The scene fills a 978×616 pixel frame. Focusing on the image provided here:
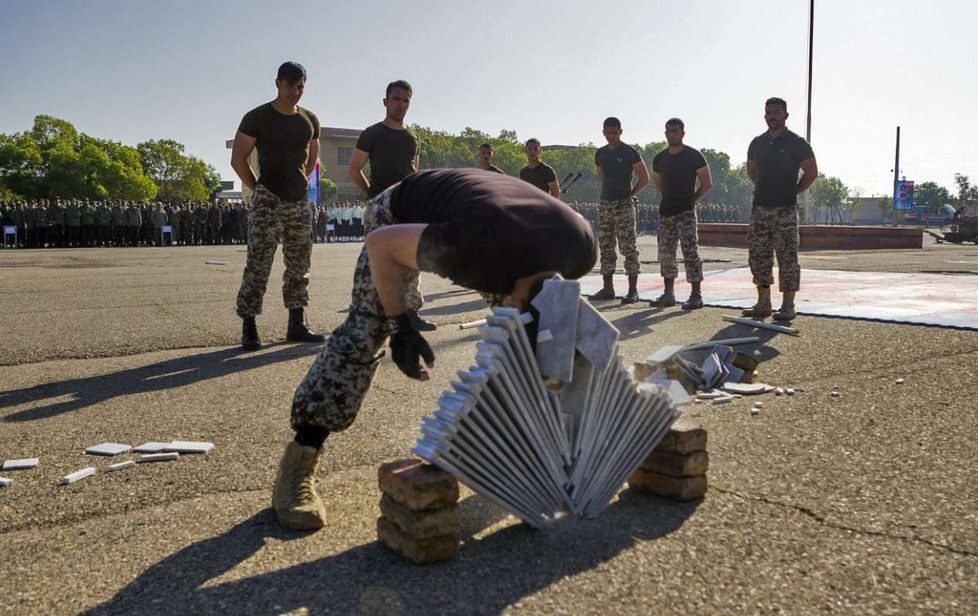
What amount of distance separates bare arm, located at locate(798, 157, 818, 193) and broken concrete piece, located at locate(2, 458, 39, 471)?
7089 mm

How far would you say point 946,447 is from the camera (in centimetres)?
361

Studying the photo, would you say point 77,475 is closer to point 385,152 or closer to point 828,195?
point 385,152

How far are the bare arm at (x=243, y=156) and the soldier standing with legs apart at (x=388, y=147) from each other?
106 cm

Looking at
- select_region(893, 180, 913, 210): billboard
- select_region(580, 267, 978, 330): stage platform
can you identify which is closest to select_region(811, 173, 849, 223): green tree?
select_region(893, 180, 913, 210): billboard

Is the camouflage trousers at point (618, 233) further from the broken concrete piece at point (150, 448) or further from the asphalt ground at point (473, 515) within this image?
the broken concrete piece at point (150, 448)

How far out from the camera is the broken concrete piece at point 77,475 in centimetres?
323

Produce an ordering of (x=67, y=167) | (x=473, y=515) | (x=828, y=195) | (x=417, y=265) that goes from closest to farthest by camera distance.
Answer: (x=417, y=265)
(x=473, y=515)
(x=67, y=167)
(x=828, y=195)

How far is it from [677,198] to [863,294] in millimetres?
2781

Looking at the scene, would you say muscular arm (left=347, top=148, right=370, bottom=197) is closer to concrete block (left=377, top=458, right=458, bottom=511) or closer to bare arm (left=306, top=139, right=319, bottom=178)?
bare arm (left=306, top=139, right=319, bottom=178)

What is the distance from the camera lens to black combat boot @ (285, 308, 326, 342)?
21.9ft

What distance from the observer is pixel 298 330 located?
6676 millimetres

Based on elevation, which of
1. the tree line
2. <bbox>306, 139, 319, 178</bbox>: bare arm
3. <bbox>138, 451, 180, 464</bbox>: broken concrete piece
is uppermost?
the tree line

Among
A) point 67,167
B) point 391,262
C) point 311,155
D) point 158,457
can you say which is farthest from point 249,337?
point 67,167

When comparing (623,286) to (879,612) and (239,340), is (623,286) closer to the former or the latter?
(239,340)
